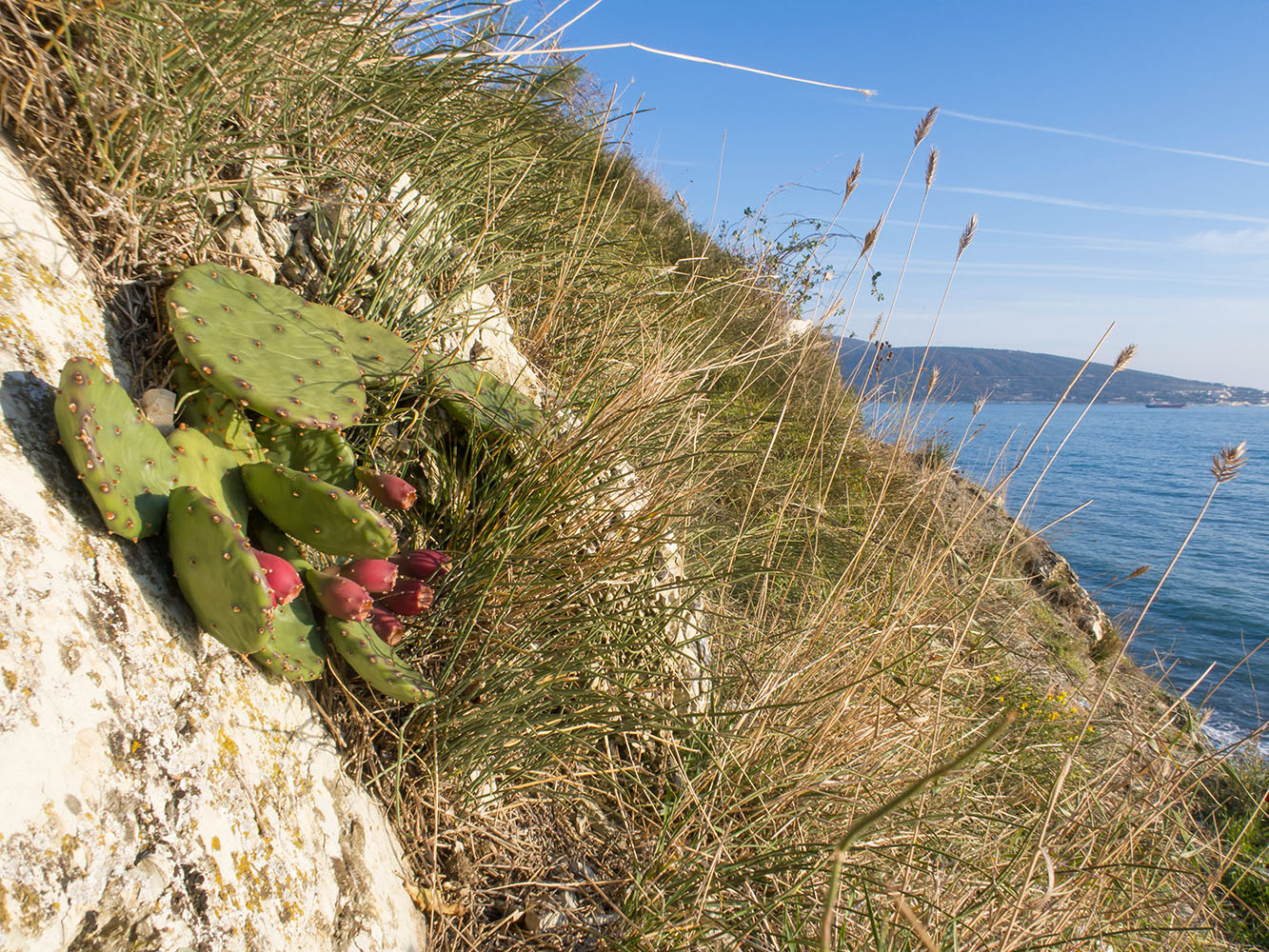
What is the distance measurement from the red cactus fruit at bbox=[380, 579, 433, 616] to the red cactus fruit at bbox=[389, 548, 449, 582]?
37 millimetres

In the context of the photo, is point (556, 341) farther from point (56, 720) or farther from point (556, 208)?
point (56, 720)

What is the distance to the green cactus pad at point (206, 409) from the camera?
1326mm

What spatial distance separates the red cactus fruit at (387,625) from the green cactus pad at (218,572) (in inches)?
11.6

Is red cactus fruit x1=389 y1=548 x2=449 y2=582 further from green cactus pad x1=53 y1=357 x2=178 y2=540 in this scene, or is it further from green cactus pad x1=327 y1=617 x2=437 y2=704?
green cactus pad x1=53 y1=357 x2=178 y2=540

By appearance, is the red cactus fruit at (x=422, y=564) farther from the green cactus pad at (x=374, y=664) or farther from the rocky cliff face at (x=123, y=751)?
the rocky cliff face at (x=123, y=751)

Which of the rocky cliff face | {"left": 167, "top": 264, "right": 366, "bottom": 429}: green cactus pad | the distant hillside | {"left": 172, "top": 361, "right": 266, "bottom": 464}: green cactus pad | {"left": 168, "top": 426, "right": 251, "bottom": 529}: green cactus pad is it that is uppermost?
the distant hillside

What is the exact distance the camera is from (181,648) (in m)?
1.07

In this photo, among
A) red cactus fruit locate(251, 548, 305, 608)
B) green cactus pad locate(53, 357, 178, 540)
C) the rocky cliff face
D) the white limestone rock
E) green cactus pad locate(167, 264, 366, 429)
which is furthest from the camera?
the white limestone rock

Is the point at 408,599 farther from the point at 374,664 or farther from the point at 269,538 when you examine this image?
the point at 269,538

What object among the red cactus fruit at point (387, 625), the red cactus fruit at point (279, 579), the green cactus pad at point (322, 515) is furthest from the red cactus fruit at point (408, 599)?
the red cactus fruit at point (279, 579)

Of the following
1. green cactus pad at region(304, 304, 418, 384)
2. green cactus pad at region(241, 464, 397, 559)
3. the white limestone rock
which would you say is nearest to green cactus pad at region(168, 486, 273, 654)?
green cactus pad at region(241, 464, 397, 559)

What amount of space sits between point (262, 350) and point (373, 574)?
488 millimetres

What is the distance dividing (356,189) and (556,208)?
0.92 meters

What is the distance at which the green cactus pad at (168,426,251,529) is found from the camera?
3.89ft
